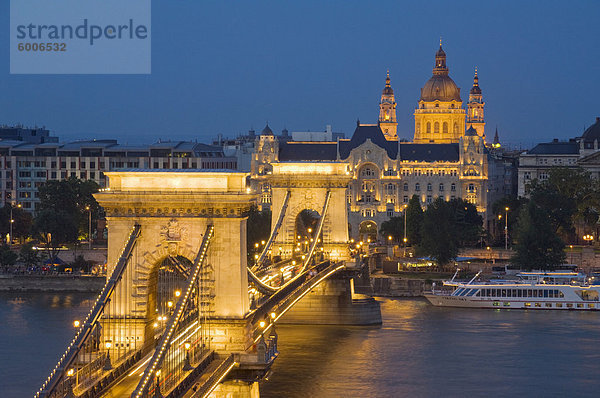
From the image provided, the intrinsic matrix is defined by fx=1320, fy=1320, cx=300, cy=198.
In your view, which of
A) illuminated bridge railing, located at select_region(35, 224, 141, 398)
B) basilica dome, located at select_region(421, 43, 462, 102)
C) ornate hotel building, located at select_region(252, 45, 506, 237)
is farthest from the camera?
basilica dome, located at select_region(421, 43, 462, 102)

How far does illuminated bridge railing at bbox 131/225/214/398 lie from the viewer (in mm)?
26016

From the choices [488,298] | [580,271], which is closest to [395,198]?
[580,271]

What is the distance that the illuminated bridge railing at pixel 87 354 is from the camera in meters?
26.3

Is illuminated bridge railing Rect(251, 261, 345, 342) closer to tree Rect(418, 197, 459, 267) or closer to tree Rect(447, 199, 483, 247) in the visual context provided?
tree Rect(418, 197, 459, 267)

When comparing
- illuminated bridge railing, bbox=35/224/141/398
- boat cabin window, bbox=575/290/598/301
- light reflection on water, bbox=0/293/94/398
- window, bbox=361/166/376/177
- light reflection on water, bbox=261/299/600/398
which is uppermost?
window, bbox=361/166/376/177

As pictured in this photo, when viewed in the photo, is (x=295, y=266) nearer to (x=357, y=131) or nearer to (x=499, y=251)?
(x=499, y=251)

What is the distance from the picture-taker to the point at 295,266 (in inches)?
2137

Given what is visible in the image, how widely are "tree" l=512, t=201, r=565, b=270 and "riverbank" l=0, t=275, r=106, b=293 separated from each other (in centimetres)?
2395

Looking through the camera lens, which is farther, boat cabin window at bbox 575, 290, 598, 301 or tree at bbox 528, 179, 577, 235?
tree at bbox 528, 179, 577, 235

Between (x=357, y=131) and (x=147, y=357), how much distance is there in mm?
83885

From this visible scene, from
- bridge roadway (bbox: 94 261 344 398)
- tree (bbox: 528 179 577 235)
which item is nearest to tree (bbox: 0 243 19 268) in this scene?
tree (bbox: 528 179 577 235)

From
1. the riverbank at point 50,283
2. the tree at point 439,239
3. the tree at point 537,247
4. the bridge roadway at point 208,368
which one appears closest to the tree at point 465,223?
the tree at point 439,239

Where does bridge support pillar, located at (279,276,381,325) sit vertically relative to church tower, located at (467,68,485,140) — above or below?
below

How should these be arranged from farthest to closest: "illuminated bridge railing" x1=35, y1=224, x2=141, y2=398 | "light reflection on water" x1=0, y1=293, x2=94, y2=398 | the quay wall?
the quay wall
"light reflection on water" x1=0, y1=293, x2=94, y2=398
"illuminated bridge railing" x1=35, y1=224, x2=141, y2=398
